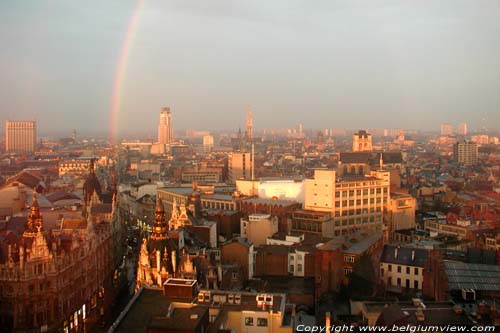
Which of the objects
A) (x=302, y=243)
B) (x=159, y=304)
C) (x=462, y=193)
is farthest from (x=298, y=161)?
(x=159, y=304)

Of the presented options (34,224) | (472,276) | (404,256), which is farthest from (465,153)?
(34,224)

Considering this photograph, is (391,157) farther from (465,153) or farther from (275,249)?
(275,249)

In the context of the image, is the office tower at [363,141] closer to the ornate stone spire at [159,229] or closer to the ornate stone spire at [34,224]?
the ornate stone spire at [159,229]

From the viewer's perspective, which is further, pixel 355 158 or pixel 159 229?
pixel 355 158

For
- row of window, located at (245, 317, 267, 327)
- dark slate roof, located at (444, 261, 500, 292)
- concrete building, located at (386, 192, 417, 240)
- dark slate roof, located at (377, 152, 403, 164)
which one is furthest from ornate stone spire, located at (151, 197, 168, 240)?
dark slate roof, located at (377, 152, 403, 164)

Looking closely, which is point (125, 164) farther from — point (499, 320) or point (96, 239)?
point (499, 320)

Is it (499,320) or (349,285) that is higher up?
(499,320)
